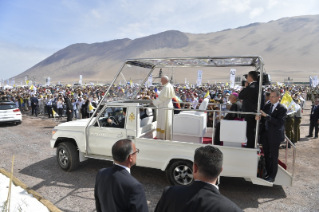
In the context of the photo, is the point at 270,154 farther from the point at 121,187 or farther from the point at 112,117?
the point at 121,187

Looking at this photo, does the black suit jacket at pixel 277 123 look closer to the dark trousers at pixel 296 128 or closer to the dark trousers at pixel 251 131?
the dark trousers at pixel 251 131

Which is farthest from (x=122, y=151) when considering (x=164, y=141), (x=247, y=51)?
(x=247, y=51)

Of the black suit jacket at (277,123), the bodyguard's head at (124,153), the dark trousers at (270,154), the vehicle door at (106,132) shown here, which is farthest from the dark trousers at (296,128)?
the bodyguard's head at (124,153)

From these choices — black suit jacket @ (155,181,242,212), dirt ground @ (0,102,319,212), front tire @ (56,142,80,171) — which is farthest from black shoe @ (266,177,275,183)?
front tire @ (56,142,80,171)

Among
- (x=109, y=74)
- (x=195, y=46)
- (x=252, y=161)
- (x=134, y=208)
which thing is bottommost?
(x=252, y=161)

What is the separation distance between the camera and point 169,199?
1.82 meters

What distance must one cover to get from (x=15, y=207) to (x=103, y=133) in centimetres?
235

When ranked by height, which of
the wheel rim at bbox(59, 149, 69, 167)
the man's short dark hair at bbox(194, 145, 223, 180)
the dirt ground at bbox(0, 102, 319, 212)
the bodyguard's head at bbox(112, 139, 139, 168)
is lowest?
the dirt ground at bbox(0, 102, 319, 212)

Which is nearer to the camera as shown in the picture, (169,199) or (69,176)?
(169,199)

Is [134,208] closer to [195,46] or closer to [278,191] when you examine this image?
[278,191]

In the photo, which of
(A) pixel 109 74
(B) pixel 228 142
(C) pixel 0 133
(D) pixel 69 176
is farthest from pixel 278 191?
(A) pixel 109 74

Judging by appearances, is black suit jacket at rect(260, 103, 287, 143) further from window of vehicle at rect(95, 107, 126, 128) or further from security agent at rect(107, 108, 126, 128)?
window of vehicle at rect(95, 107, 126, 128)

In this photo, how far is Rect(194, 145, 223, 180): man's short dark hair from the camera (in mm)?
1795

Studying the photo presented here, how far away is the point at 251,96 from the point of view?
16.7 feet
